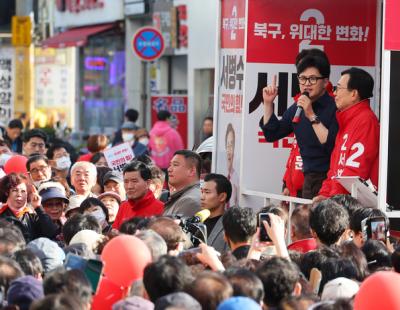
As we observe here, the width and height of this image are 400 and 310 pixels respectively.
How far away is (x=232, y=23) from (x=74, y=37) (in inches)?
884

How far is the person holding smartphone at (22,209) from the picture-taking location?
1095 cm

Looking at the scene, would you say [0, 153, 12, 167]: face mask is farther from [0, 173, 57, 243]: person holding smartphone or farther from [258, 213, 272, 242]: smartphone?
[258, 213, 272, 242]: smartphone

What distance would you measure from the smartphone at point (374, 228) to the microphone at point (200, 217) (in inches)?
57.1

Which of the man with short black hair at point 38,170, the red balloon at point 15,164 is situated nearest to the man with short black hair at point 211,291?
the man with short black hair at point 38,170

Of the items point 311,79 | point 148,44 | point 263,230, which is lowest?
point 263,230

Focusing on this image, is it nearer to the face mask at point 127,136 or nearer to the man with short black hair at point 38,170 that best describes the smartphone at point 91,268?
the man with short black hair at point 38,170

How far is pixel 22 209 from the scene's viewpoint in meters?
11.1

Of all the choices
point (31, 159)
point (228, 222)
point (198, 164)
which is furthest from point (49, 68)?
point (228, 222)

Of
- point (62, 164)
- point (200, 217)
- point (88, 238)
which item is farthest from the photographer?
point (62, 164)

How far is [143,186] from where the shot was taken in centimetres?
1128

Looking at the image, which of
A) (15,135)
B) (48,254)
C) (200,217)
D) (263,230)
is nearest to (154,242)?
(263,230)

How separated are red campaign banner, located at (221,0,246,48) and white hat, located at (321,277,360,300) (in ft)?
17.6

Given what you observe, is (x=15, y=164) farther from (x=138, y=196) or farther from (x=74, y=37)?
(x=74, y=37)

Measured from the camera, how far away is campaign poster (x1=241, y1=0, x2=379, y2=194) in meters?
12.2
